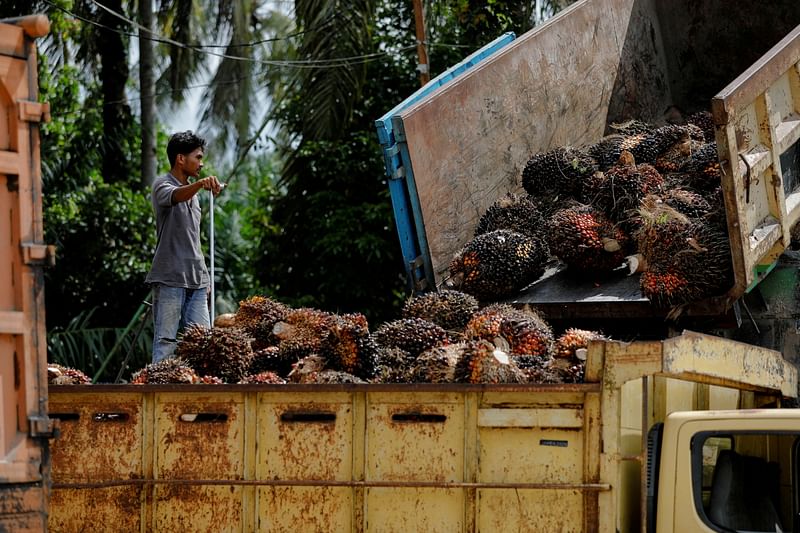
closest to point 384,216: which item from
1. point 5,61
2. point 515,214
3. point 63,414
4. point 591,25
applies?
point 591,25

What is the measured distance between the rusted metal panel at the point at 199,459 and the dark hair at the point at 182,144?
285 centimetres

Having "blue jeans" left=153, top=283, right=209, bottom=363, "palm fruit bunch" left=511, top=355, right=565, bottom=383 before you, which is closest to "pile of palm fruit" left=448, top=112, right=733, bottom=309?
"palm fruit bunch" left=511, top=355, right=565, bottom=383

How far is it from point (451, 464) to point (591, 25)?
508 cm

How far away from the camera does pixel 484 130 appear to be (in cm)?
750

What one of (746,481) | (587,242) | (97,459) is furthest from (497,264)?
(97,459)

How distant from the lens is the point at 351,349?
5410 mm

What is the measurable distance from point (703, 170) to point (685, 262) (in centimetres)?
102

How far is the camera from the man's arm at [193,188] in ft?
21.7

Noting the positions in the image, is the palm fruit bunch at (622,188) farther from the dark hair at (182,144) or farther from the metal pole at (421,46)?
the metal pole at (421,46)

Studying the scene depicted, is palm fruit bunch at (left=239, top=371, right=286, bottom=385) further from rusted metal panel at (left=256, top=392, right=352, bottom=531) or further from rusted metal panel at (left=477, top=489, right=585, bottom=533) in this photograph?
rusted metal panel at (left=477, top=489, right=585, bottom=533)

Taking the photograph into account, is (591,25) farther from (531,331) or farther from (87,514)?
(87,514)

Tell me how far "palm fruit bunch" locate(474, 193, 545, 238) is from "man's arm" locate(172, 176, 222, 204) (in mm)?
1672

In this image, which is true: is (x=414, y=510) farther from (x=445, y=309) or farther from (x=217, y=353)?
(x=445, y=309)

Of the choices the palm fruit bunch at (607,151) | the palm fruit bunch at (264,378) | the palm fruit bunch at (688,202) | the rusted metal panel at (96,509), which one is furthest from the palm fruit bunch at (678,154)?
the rusted metal panel at (96,509)
